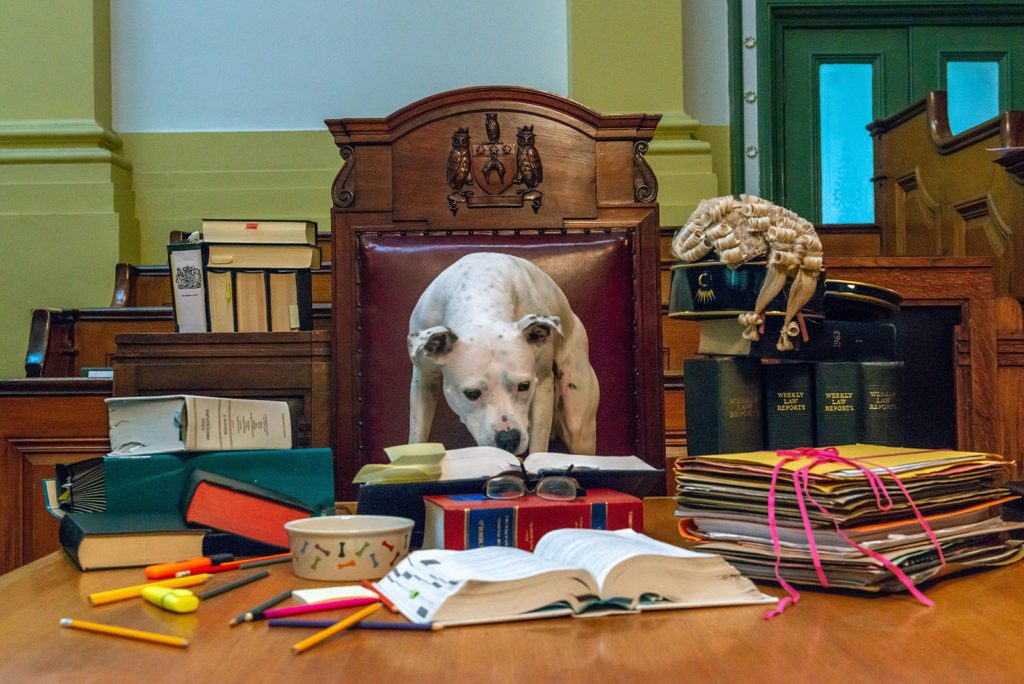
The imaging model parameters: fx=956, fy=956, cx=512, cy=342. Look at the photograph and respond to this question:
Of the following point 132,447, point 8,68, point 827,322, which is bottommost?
point 132,447

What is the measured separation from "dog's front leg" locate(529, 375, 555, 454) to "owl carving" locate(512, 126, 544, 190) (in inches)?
19.2

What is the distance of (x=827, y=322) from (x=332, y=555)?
923 millimetres

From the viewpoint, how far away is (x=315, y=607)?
0.83 m

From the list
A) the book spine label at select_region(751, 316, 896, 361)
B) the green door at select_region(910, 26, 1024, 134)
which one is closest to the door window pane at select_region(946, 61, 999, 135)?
A: the green door at select_region(910, 26, 1024, 134)

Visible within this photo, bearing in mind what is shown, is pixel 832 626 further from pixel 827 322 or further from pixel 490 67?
pixel 490 67

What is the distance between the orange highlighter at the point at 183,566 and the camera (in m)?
0.99

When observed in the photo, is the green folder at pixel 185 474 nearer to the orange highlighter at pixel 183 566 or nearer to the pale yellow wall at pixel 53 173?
the orange highlighter at pixel 183 566

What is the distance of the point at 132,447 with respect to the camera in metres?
1.20

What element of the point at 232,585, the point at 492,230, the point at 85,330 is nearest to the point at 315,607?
the point at 232,585

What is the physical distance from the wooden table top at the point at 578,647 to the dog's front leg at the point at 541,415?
1048 millimetres

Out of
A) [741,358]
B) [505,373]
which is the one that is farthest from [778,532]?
[505,373]

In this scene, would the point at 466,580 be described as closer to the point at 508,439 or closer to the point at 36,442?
the point at 508,439

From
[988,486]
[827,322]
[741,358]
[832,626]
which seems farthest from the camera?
[827,322]

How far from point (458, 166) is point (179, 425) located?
3.73ft
